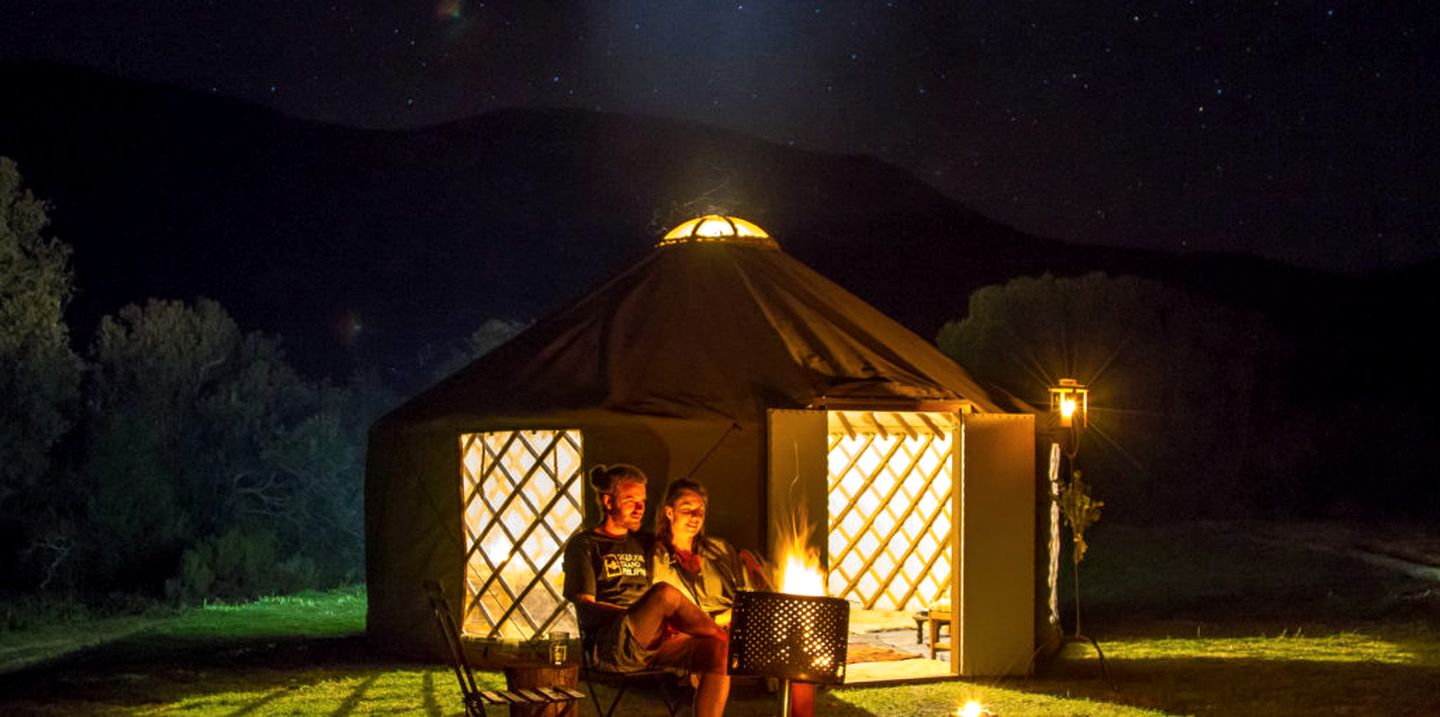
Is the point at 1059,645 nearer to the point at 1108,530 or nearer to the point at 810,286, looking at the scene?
the point at 810,286

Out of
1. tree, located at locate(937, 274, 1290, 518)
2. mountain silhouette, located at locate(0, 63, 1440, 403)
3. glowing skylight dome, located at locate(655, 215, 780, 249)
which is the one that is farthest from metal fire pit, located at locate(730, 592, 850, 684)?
mountain silhouette, located at locate(0, 63, 1440, 403)

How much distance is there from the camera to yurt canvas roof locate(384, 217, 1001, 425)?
19.7 ft

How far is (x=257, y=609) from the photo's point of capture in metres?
9.23

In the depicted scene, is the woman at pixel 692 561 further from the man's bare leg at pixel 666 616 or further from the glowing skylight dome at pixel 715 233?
the glowing skylight dome at pixel 715 233

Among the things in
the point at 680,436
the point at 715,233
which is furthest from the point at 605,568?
the point at 715,233

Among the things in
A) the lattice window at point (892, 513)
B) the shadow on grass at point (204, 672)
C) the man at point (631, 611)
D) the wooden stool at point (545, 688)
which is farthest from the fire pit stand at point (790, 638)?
the lattice window at point (892, 513)

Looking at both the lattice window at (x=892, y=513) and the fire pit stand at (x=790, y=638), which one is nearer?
the fire pit stand at (x=790, y=638)

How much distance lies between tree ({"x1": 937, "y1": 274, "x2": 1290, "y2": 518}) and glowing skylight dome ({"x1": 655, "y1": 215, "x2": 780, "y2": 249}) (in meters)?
10.2

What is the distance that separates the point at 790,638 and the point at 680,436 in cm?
255

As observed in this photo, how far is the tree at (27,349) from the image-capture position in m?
12.3

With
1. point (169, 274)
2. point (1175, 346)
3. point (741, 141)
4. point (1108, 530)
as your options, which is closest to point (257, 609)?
point (1108, 530)

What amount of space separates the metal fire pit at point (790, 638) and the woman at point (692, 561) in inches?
29.0

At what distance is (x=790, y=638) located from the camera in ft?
11.2

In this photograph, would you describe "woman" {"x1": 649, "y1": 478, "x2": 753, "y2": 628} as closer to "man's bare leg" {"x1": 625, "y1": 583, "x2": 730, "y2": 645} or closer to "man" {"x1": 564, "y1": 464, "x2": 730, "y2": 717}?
"man" {"x1": 564, "y1": 464, "x2": 730, "y2": 717}
